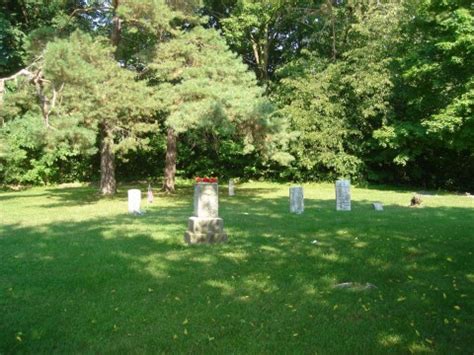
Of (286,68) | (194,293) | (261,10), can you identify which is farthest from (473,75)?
(194,293)

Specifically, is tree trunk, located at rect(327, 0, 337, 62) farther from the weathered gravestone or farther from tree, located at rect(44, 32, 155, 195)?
the weathered gravestone

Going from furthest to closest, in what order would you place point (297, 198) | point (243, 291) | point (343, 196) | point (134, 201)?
point (343, 196), point (134, 201), point (297, 198), point (243, 291)

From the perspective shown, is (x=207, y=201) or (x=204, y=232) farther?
(x=207, y=201)

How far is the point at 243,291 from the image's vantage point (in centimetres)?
577

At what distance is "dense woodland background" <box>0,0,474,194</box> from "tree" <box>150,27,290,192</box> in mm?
60

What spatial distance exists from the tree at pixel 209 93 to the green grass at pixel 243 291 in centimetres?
706

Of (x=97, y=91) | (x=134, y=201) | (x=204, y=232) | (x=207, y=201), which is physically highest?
(x=97, y=91)

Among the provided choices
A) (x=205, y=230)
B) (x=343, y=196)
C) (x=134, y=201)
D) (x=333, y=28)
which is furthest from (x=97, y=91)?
(x=333, y=28)

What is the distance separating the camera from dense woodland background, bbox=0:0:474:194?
16.5 metres

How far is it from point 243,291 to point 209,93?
1207 cm

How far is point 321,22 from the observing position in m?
31.2

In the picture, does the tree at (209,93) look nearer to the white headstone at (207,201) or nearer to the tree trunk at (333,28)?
the white headstone at (207,201)

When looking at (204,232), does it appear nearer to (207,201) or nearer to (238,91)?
(207,201)

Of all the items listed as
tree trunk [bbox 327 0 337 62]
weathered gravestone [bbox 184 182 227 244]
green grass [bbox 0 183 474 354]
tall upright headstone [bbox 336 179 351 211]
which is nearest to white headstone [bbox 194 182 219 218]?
weathered gravestone [bbox 184 182 227 244]
